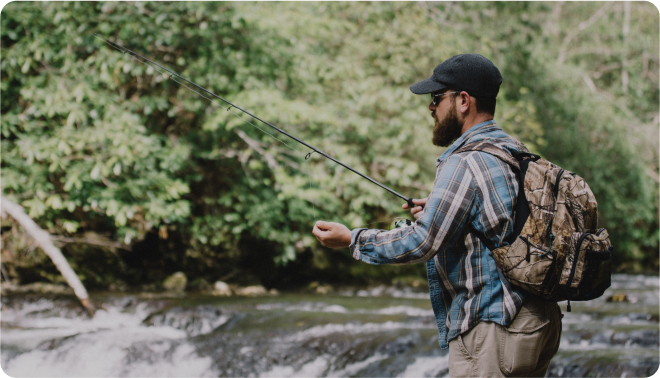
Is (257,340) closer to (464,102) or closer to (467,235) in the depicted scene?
(467,235)

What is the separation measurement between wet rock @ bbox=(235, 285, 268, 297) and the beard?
708 cm

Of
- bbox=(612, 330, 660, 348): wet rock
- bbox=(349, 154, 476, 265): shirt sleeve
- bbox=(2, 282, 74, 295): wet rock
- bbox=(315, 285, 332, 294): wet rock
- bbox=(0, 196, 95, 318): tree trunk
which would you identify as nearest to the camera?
bbox=(349, 154, 476, 265): shirt sleeve

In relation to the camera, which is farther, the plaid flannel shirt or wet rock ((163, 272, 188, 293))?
wet rock ((163, 272, 188, 293))

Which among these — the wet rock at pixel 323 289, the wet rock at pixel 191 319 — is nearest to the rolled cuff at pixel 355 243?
the wet rock at pixel 191 319

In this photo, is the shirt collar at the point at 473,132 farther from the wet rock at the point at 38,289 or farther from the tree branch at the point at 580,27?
the tree branch at the point at 580,27

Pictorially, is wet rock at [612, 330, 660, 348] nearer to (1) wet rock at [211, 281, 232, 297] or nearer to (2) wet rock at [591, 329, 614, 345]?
(2) wet rock at [591, 329, 614, 345]

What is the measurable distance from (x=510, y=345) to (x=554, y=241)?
1.17 feet

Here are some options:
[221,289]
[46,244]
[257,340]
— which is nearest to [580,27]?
[221,289]

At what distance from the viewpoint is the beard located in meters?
1.73

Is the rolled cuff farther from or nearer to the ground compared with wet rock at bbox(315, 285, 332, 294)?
farther from the ground

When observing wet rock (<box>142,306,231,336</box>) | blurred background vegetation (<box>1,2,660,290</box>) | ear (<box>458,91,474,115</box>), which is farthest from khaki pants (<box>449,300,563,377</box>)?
wet rock (<box>142,306,231,336</box>)

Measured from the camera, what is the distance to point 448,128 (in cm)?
176

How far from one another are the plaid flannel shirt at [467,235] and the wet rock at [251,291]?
7085 millimetres

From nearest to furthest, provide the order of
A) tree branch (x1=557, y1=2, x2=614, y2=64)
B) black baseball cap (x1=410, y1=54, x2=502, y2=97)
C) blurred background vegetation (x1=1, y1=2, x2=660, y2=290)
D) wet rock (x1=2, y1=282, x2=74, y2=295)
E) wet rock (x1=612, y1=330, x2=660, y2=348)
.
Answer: black baseball cap (x1=410, y1=54, x2=502, y2=97), wet rock (x1=612, y1=330, x2=660, y2=348), blurred background vegetation (x1=1, y1=2, x2=660, y2=290), wet rock (x1=2, y1=282, x2=74, y2=295), tree branch (x1=557, y1=2, x2=614, y2=64)
